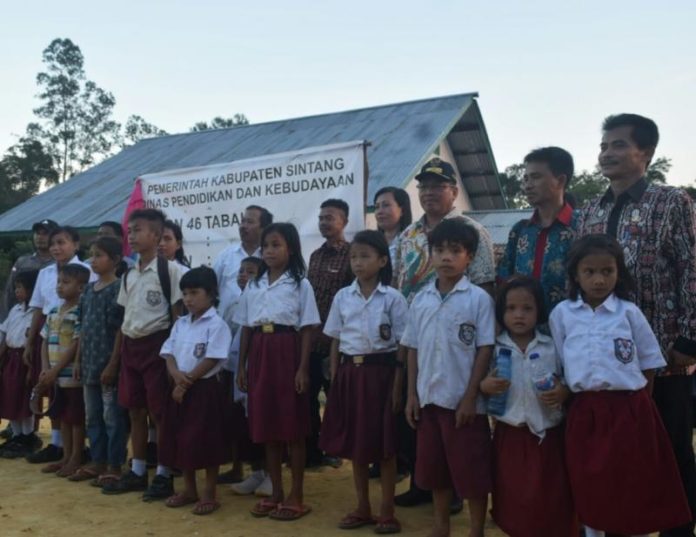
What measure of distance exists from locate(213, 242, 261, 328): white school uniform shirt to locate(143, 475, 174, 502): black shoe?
1.14 meters

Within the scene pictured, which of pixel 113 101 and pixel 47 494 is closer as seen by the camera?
pixel 47 494

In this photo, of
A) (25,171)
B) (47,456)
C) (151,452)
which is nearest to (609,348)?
(151,452)

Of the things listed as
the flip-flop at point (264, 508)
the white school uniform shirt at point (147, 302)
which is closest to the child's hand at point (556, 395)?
the flip-flop at point (264, 508)

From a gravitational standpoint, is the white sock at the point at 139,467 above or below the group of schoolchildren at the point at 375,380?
below

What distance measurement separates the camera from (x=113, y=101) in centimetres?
4488

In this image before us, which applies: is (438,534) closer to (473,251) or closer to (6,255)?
(473,251)

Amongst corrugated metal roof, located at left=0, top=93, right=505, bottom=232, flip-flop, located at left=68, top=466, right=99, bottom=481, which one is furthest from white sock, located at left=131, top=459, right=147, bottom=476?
corrugated metal roof, located at left=0, top=93, right=505, bottom=232

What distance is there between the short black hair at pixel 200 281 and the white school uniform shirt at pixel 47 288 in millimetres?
1417

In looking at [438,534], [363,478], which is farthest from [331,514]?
[438,534]

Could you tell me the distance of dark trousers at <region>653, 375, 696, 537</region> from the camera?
3174 mm

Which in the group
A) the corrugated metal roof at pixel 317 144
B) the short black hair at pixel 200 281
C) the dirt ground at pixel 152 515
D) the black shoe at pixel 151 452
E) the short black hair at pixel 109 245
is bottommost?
the dirt ground at pixel 152 515

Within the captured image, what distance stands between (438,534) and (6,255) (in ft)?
70.6

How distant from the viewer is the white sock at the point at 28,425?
5965 mm

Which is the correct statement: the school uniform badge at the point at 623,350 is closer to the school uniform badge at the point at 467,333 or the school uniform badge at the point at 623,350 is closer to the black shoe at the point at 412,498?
the school uniform badge at the point at 467,333
